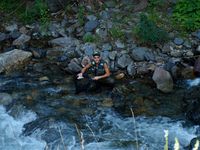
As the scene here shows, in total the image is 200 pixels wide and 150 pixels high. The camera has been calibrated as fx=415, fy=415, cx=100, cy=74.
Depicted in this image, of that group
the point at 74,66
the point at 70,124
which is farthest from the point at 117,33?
the point at 70,124

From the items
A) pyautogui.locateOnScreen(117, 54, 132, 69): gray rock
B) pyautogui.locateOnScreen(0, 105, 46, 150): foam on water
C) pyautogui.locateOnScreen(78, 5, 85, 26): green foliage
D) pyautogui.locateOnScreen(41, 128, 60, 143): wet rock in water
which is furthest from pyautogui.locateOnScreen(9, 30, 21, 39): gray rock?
pyautogui.locateOnScreen(41, 128, 60, 143): wet rock in water

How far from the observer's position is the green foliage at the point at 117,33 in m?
10.4

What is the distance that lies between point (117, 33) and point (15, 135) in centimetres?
430

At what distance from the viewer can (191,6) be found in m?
10.5

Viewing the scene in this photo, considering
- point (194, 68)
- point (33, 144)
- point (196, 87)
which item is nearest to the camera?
point (33, 144)

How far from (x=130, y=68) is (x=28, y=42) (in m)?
3.14

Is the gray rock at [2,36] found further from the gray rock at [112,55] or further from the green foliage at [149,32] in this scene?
the green foliage at [149,32]

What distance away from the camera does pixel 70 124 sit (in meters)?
7.53

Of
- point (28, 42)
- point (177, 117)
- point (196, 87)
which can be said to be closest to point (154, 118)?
point (177, 117)

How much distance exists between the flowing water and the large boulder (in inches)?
32.6

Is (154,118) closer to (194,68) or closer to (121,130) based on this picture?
(121,130)

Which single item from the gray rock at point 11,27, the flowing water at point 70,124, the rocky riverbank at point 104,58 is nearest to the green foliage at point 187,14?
the rocky riverbank at point 104,58

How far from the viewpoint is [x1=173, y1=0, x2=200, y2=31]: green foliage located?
1036cm

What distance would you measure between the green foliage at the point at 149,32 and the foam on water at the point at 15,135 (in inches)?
140
